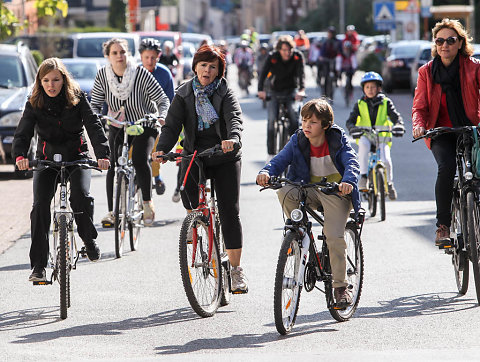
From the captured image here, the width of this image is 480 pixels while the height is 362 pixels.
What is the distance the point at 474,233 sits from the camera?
25.4 ft

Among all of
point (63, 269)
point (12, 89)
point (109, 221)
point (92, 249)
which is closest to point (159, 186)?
point (109, 221)

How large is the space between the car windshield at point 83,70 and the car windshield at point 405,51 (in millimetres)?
14617

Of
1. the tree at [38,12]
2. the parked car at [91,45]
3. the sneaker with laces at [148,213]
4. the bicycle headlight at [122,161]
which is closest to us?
the bicycle headlight at [122,161]

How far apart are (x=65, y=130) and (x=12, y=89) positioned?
9653mm

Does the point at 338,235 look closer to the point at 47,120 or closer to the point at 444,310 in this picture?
the point at 444,310

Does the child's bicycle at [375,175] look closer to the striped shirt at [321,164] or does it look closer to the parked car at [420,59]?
the striped shirt at [321,164]

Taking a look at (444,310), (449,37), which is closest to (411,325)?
(444,310)

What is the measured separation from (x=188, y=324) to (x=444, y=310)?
1.74 meters

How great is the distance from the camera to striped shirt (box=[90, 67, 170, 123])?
34.8 feet

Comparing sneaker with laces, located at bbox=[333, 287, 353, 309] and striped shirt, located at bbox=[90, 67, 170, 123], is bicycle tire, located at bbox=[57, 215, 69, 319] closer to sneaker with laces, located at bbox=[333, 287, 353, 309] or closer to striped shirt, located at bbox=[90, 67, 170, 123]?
sneaker with laces, located at bbox=[333, 287, 353, 309]

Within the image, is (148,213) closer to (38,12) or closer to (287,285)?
(287,285)

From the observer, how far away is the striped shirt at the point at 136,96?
1061cm

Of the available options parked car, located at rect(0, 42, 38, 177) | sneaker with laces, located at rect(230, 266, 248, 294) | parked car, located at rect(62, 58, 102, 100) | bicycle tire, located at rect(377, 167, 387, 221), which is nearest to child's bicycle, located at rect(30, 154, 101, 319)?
sneaker with laces, located at rect(230, 266, 248, 294)

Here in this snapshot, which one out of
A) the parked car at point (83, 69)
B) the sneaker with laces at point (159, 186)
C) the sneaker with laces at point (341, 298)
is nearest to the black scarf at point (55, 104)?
the sneaker with laces at point (341, 298)
